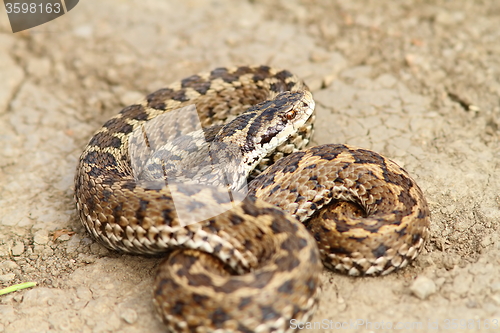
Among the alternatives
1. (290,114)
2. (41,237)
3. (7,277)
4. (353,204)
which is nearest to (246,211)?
(353,204)

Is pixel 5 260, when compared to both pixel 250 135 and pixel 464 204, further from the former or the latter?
pixel 464 204

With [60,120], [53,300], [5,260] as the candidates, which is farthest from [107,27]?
[53,300]

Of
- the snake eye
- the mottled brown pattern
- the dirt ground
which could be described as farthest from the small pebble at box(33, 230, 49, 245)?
the snake eye

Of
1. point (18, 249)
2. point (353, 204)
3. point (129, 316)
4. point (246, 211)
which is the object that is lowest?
point (18, 249)

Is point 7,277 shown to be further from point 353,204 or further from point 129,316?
point 353,204

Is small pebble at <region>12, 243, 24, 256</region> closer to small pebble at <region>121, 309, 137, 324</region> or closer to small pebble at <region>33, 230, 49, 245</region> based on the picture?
small pebble at <region>33, 230, 49, 245</region>

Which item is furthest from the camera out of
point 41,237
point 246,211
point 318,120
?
point 318,120
